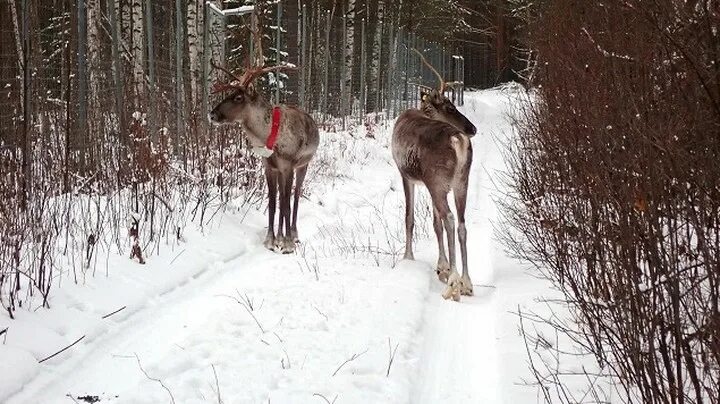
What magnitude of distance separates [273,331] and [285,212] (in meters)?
3.02

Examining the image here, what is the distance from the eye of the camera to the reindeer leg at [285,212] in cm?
717

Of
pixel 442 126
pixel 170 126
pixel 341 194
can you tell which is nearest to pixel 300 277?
pixel 442 126

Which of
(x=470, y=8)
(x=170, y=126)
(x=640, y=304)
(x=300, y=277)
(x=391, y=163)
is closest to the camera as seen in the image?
(x=640, y=304)

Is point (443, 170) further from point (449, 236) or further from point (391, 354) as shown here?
point (391, 354)

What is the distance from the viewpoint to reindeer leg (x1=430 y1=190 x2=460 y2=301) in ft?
18.3

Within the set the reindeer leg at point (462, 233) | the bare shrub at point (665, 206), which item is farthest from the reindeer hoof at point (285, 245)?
the bare shrub at point (665, 206)

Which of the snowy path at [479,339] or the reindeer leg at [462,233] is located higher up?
the reindeer leg at [462,233]

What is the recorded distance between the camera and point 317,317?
15.5ft

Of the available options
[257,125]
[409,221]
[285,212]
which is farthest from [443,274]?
[257,125]

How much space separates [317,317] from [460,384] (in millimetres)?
1252

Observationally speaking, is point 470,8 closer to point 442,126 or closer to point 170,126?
point 170,126

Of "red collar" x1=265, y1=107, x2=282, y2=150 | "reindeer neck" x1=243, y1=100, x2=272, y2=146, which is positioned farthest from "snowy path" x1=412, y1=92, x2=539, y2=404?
"reindeer neck" x1=243, y1=100, x2=272, y2=146

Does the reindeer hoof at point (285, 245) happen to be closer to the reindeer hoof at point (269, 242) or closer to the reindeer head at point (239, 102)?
the reindeer hoof at point (269, 242)

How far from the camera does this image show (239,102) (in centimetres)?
734
